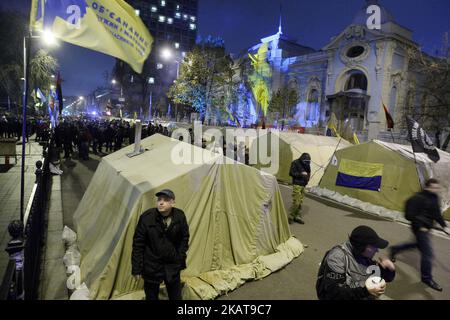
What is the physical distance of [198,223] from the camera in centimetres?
476

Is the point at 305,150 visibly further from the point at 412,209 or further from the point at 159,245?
the point at 159,245

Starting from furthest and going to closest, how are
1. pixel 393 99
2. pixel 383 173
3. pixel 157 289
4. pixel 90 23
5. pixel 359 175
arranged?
pixel 393 99 → pixel 359 175 → pixel 383 173 → pixel 90 23 → pixel 157 289

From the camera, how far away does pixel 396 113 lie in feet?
104

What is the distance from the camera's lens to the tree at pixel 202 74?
34.0 m

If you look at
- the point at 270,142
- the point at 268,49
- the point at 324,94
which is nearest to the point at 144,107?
the point at 268,49

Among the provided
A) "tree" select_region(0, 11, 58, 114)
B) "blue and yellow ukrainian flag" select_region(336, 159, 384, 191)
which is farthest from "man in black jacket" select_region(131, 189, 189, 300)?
"tree" select_region(0, 11, 58, 114)

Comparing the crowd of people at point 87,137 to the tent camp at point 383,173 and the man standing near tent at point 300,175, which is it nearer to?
the man standing near tent at point 300,175

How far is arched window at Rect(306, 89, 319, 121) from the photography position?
36.9 meters

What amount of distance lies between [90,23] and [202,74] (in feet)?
102

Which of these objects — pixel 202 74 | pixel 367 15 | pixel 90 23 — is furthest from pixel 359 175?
pixel 367 15

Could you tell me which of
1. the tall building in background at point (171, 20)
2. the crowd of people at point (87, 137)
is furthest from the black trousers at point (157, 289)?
the tall building in background at point (171, 20)

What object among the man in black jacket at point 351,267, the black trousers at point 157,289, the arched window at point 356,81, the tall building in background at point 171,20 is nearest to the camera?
the man in black jacket at point 351,267

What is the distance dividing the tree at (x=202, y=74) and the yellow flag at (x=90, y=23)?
3060cm
